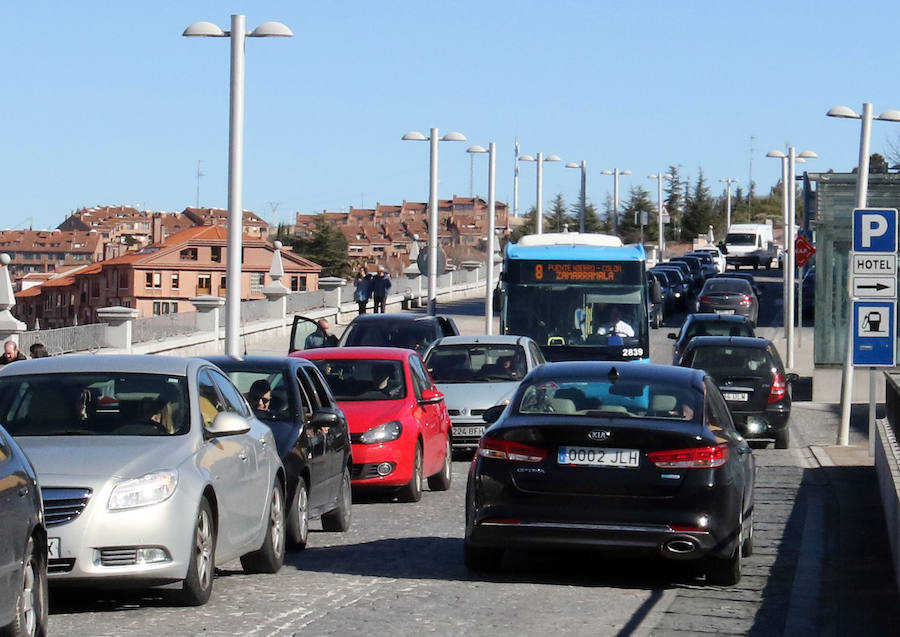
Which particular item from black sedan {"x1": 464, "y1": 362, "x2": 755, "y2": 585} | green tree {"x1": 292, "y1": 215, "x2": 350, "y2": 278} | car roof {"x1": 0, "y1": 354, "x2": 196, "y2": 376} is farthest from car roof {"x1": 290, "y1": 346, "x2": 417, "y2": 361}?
green tree {"x1": 292, "y1": 215, "x2": 350, "y2": 278}

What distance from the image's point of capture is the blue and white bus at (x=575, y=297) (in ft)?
93.4

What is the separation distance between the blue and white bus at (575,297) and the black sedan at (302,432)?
14581 millimetres

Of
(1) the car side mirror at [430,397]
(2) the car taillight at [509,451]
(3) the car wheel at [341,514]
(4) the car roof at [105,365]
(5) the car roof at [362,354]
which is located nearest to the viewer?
(4) the car roof at [105,365]

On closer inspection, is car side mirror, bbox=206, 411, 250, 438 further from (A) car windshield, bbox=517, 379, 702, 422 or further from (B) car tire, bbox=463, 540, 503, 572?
(A) car windshield, bbox=517, 379, 702, 422

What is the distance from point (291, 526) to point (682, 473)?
329 cm

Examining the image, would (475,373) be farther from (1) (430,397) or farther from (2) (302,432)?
(2) (302,432)

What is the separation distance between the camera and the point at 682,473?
34.2ft

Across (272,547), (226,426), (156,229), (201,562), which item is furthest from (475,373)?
(156,229)

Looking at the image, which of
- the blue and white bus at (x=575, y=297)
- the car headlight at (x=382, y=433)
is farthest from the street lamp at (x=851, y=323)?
the car headlight at (x=382, y=433)

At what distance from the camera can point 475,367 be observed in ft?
74.2

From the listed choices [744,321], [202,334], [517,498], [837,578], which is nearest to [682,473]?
[517,498]

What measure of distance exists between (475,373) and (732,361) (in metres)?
5.27

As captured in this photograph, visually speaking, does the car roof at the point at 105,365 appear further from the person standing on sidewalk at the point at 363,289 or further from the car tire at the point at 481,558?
the person standing on sidewalk at the point at 363,289

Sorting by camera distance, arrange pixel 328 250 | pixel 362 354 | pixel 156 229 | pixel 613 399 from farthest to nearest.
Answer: pixel 156 229, pixel 328 250, pixel 362 354, pixel 613 399
